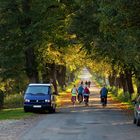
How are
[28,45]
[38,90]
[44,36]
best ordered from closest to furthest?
[38,90] < [44,36] < [28,45]

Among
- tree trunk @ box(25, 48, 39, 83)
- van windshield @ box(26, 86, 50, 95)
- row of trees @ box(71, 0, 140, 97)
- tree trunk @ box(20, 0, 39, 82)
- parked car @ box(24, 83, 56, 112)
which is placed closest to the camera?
row of trees @ box(71, 0, 140, 97)

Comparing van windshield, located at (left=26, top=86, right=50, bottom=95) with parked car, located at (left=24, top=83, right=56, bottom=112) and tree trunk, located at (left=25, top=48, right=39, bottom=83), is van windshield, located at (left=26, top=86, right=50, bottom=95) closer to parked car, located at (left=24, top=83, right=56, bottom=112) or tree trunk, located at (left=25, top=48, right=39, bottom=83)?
parked car, located at (left=24, top=83, right=56, bottom=112)

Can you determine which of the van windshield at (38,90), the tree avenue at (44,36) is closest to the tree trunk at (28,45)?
the tree avenue at (44,36)

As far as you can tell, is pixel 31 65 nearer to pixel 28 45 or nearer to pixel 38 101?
pixel 28 45

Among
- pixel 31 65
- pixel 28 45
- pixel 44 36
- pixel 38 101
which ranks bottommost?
pixel 38 101

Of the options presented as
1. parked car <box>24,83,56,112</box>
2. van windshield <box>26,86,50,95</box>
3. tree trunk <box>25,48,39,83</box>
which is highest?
tree trunk <box>25,48,39,83</box>

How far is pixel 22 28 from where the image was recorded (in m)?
43.7

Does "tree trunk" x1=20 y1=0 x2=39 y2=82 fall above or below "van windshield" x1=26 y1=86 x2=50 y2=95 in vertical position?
above

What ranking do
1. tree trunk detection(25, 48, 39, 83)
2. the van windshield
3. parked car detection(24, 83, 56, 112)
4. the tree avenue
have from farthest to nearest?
tree trunk detection(25, 48, 39, 83) → the van windshield → the tree avenue → parked car detection(24, 83, 56, 112)

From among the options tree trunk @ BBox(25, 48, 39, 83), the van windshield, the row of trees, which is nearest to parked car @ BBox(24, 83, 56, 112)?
the van windshield

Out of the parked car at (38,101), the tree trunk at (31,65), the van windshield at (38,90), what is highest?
the tree trunk at (31,65)

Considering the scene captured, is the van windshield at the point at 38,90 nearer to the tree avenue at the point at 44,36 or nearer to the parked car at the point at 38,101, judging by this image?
the parked car at the point at 38,101

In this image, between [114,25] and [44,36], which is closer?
[114,25]

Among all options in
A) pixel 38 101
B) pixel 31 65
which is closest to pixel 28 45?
pixel 31 65
